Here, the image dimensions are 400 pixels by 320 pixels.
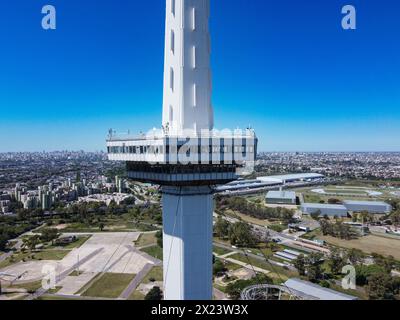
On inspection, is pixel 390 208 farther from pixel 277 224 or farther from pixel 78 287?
pixel 78 287

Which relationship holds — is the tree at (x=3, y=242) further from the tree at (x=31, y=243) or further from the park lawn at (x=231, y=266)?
the park lawn at (x=231, y=266)

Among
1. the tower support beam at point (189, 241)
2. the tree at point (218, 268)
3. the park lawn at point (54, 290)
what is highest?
the tower support beam at point (189, 241)

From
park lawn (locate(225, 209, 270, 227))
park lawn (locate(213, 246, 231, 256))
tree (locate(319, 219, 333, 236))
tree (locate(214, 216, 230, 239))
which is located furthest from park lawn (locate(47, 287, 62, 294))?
tree (locate(319, 219, 333, 236))

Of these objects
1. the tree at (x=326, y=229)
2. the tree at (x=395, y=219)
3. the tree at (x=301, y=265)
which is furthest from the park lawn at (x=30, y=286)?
the tree at (x=395, y=219)

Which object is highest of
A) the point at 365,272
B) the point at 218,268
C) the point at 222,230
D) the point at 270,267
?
the point at 222,230

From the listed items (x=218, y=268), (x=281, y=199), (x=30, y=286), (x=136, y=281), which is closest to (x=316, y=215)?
(x=281, y=199)

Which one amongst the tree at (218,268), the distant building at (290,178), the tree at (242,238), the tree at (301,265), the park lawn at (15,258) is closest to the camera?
the tree at (301,265)

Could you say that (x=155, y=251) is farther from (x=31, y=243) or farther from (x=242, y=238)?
(x=31, y=243)
